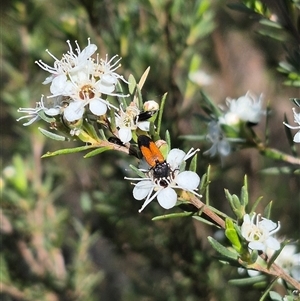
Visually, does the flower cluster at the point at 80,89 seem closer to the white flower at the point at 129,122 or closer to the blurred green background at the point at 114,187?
the white flower at the point at 129,122

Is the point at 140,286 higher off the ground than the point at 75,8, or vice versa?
the point at 75,8

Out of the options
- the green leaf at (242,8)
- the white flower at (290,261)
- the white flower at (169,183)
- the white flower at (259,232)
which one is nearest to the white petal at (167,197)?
the white flower at (169,183)

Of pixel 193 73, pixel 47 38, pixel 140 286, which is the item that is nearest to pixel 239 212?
pixel 193 73

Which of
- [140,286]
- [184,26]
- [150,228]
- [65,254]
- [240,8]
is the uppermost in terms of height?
[240,8]

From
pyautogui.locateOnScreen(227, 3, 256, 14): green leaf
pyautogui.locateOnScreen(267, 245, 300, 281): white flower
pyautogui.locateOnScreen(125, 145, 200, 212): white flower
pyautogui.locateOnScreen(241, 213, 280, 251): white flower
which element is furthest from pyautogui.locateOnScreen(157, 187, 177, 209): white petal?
pyautogui.locateOnScreen(227, 3, 256, 14): green leaf

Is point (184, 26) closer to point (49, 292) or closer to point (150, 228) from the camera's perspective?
point (150, 228)

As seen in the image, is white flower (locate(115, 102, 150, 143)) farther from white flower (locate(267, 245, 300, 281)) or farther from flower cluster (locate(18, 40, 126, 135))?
white flower (locate(267, 245, 300, 281))
